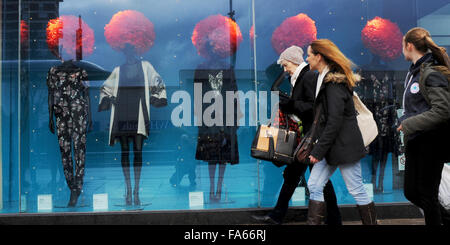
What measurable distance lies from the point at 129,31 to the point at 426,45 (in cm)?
333

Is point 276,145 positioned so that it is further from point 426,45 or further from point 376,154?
point 376,154

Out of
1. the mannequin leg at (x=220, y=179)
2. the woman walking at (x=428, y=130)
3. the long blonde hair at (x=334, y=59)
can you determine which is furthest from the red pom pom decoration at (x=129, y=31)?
the woman walking at (x=428, y=130)

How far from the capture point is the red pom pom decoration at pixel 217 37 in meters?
5.21

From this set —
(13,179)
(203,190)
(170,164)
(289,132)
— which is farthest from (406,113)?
(13,179)

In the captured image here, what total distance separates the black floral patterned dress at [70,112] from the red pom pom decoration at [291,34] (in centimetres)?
232

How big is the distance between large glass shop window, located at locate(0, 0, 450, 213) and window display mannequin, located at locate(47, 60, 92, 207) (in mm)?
12

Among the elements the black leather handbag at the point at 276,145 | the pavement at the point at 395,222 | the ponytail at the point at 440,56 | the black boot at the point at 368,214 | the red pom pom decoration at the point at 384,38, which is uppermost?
the red pom pom decoration at the point at 384,38

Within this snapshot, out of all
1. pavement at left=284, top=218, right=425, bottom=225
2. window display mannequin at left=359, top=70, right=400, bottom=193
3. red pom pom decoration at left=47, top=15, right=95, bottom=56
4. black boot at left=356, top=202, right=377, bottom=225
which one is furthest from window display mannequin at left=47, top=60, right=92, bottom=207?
window display mannequin at left=359, top=70, right=400, bottom=193

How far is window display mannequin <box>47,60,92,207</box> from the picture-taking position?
4840 mm

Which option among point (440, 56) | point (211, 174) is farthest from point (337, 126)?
point (211, 174)

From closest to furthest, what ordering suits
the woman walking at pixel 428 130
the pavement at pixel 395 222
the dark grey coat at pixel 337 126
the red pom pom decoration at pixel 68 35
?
the woman walking at pixel 428 130
the dark grey coat at pixel 337 126
the pavement at pixel 395 222
the red pom pom decoration at pixel 68 35

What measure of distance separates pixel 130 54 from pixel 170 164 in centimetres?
141

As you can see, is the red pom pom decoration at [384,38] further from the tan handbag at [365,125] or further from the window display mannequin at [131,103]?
the window display mannequin at [131,103]

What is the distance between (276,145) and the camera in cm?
356
